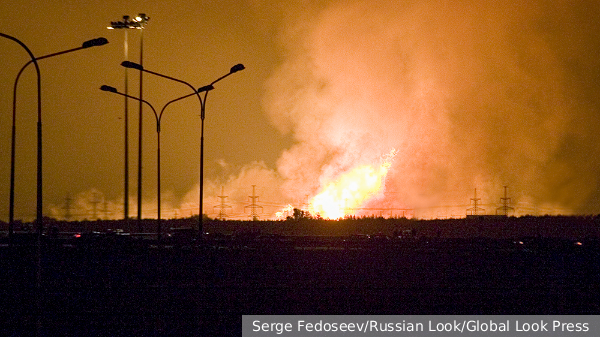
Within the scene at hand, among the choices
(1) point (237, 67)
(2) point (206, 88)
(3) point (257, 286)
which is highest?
(1) point (237, 67)

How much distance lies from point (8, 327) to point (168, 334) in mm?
4590

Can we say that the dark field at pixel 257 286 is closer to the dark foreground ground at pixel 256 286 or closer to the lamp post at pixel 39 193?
the dark foreground ground at pixel 256 286

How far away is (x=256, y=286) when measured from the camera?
3089 centimetres

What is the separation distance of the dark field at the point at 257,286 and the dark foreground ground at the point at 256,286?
0.05 metres

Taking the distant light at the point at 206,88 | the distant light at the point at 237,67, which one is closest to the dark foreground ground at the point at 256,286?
the distant light at the point at 206,88

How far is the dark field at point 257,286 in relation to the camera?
21469 millimetres

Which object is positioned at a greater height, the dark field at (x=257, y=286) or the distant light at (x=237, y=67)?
the distant light at (x=237, y=67)

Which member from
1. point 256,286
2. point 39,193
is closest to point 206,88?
point 256,286

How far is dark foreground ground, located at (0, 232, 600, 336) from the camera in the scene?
841 inches

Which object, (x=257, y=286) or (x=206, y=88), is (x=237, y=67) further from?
(x=257, y=286)

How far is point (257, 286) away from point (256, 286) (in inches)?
1.6

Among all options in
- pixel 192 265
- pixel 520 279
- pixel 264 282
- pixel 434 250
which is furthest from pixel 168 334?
pixel 434 250

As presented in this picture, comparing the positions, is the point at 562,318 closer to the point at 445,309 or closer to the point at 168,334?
the point at 445,309


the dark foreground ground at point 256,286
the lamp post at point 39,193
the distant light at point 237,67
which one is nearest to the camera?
the dark foreground ground at point 256,286
